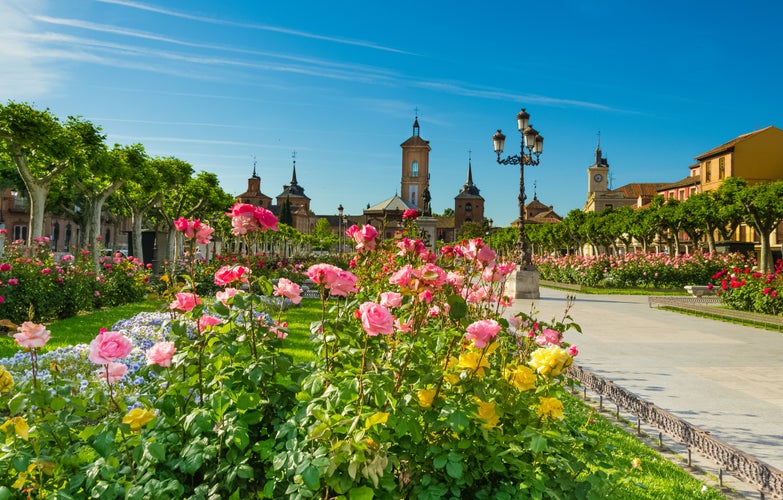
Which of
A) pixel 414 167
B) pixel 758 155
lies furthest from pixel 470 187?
pixel 758 155

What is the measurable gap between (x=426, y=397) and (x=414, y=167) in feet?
318

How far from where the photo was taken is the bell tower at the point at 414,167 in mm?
97688

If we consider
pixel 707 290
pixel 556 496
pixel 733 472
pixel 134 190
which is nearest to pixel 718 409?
pixel 733 472

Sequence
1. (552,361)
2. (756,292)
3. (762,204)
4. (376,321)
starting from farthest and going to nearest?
(762,204) < (756,292) < (552,361) < (376,321)

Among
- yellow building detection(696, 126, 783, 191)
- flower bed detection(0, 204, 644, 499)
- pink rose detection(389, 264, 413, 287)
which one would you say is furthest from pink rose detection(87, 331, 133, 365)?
yellow building detection(696, 126, 783, 191)

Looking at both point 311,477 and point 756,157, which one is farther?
point 756,157

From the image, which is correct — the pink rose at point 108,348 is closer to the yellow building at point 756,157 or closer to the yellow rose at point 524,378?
the yellow rose at point 524,378

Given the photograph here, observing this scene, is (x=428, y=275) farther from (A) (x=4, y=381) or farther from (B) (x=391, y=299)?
(A) (x=4, y=381)

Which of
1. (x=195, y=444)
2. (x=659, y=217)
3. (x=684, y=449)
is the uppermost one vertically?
(x=659, y=217)

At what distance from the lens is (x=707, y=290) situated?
23.1 metres

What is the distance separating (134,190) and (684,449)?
2931 centimetres

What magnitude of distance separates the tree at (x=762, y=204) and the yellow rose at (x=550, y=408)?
28.0 m

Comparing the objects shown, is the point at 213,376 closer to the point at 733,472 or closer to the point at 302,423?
the point at 302,423

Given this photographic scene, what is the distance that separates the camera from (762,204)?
2683 centimetres
